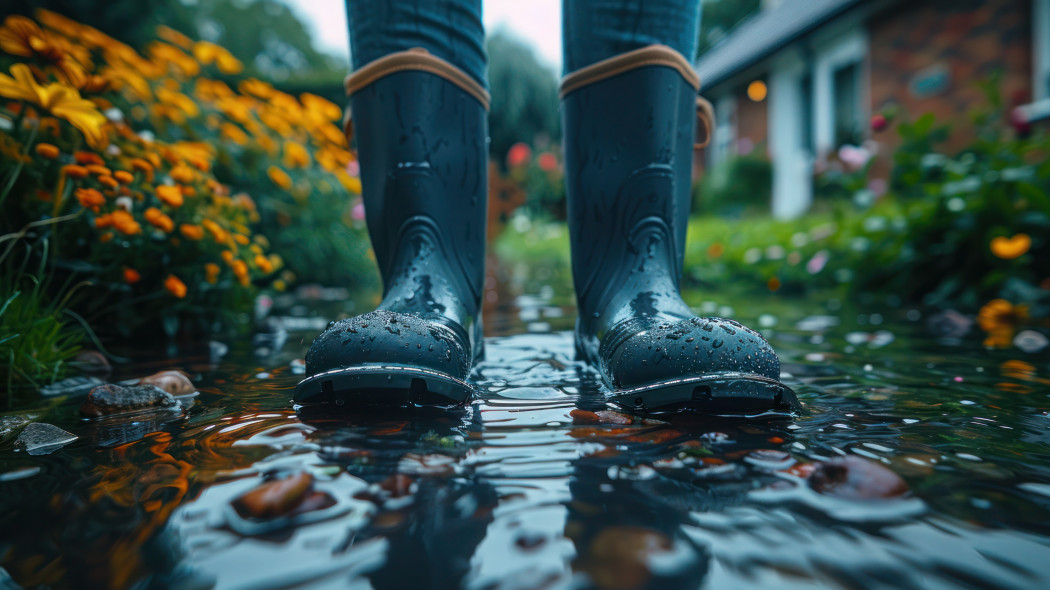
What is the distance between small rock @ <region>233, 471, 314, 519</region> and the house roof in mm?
7978

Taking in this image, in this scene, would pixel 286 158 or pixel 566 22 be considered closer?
pixel 566 22

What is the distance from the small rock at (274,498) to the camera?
551mm

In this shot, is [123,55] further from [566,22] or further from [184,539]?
[184,539]

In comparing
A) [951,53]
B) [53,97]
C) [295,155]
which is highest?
[951,53]

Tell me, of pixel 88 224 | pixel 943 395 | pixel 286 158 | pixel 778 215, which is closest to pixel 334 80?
Result: pixel 778 215

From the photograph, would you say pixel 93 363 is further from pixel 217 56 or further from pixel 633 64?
pixel 217 56

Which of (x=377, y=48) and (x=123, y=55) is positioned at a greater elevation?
(x=123, y=55)

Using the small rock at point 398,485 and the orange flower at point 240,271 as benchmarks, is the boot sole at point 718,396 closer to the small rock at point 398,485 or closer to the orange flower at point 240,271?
the small rock at point 398,485

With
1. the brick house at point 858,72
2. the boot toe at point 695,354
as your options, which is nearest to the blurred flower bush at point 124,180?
the boot toe at point 695,354

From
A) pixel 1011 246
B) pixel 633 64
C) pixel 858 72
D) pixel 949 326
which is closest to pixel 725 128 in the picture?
pixel 858 72

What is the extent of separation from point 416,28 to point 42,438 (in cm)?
97

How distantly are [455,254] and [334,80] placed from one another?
39.8ft

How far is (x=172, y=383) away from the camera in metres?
1.06

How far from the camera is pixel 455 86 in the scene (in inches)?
49.8
